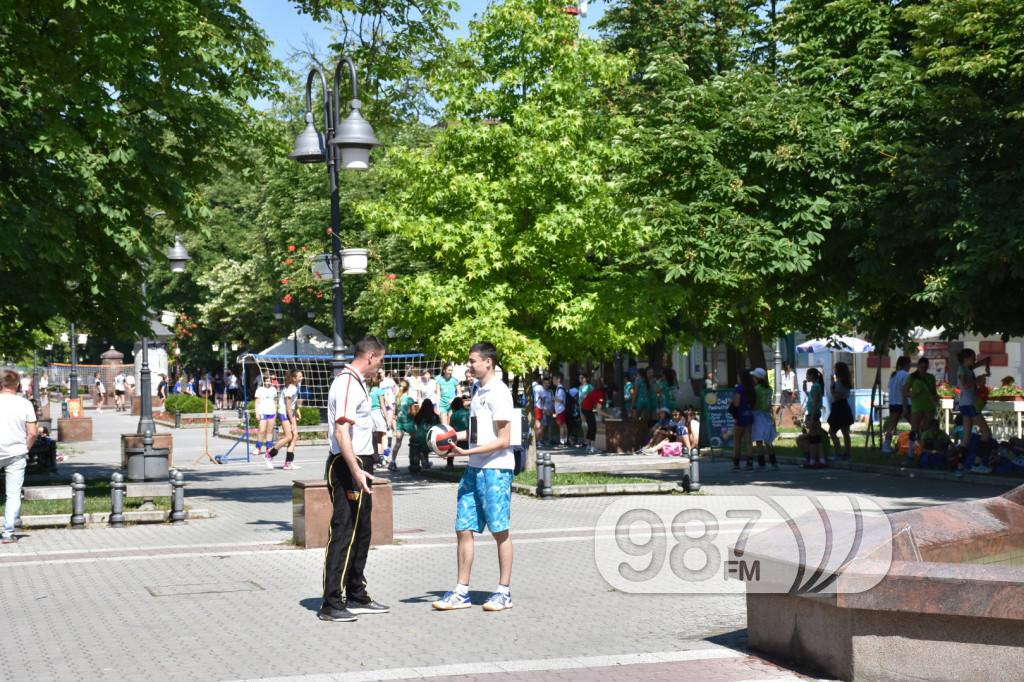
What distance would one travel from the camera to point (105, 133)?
1628cm

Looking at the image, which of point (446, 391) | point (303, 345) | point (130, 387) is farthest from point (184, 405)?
point (446, 391)

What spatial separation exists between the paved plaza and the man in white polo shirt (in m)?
0.25

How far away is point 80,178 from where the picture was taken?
60.5 ft

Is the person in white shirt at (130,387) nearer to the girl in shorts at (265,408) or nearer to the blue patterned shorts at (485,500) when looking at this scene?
the girl in shorts at (265,408)

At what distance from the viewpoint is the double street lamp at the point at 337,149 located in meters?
14.0

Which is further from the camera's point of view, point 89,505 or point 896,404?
point 896,404

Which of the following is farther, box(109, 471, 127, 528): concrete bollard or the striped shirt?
box(109, 471, 127, 528): concrete bollard

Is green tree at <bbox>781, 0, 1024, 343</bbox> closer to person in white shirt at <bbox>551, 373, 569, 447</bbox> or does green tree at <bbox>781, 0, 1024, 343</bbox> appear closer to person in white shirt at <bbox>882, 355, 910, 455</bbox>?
person in white shirt at <bbox>882, 355, 910, 455</bbox>

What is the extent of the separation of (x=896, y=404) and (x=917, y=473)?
4.15 metres

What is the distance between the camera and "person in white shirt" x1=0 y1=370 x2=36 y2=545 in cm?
1328

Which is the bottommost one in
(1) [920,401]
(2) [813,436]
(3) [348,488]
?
(2) [813,436]

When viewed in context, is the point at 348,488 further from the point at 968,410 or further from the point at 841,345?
the point at 841,345

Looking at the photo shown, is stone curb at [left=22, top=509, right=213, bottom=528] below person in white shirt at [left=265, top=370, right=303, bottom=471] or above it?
below

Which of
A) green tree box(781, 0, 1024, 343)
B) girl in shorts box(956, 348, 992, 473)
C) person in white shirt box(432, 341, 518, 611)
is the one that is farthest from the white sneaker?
girl in shorts box(956, 348, 992, 473)
